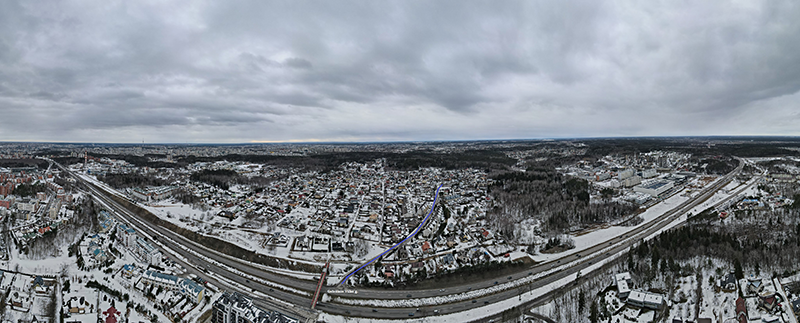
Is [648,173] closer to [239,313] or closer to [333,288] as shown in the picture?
[333,288]

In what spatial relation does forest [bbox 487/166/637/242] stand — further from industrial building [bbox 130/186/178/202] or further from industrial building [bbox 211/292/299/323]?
industrial building [bbox 130/186/178/202]

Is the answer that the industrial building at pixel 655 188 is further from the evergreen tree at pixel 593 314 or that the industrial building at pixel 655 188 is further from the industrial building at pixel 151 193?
the industrial building at pixel 151 193

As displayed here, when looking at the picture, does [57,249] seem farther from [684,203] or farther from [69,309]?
[684,203]

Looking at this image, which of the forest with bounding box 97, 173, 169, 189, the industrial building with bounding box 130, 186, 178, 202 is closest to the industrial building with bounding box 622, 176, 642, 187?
the industrial building with bounding box 130, 186, 178, 202

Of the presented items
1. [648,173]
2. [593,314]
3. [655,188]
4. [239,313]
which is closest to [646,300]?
[593,314]

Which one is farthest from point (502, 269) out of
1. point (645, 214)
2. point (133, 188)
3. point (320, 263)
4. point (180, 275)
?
point (133, 188)

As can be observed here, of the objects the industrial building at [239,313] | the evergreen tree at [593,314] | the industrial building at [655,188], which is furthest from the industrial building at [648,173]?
the industrial building at [239,313]

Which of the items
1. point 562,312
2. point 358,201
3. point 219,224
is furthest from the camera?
point 358,201
